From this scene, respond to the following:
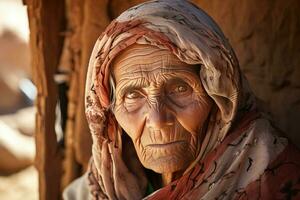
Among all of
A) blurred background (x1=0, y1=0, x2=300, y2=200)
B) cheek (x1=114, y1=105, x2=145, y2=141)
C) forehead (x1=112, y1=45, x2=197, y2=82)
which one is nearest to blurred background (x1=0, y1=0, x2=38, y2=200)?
blurred background (x1=0, y1=0, x2=300, y2=200)

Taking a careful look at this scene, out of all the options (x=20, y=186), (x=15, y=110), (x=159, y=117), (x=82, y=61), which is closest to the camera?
(x=159, y=117)

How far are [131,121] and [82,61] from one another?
3.04ft

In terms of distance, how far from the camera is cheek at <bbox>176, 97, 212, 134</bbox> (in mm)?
1718

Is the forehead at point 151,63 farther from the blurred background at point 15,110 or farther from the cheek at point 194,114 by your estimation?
the blurred background at point 15,110

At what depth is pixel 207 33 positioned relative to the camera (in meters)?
1.67

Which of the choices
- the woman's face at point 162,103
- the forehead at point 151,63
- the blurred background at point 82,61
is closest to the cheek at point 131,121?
the woman's face at point 162,103

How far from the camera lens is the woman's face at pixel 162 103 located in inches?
67.4

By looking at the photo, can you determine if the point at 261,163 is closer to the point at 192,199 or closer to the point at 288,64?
the point at 192,199

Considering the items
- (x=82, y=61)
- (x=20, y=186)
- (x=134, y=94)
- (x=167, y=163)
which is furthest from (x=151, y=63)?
(x=20, y=186)

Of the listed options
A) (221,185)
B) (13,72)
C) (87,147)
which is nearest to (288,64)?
(221,185)

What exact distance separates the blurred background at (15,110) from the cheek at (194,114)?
11.1 ft

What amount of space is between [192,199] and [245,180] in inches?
5.9

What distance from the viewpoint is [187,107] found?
1727 millimetres

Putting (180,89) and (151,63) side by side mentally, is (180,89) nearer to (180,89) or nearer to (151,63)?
(180,89)
